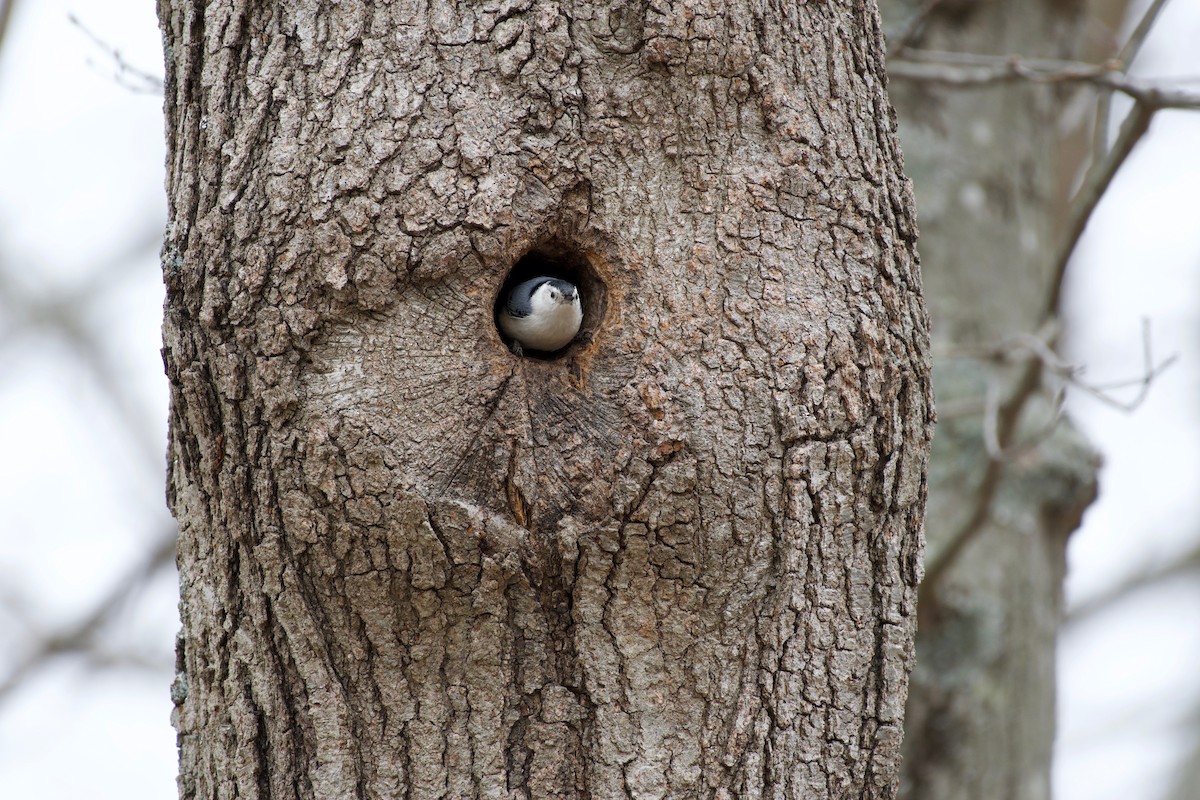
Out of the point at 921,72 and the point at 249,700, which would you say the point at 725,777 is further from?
the point at 921,72

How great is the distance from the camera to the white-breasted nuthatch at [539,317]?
91.0 inches

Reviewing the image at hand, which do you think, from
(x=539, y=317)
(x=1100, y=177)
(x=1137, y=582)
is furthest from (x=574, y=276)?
(x=1137, y=582)

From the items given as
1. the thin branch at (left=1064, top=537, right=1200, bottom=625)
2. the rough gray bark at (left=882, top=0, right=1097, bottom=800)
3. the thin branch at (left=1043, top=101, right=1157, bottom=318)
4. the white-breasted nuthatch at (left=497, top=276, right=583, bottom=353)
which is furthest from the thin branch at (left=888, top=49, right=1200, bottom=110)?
the thin branch at (left=1064, top=537, right=1200, bottom=625)

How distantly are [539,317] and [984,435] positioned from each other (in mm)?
1824

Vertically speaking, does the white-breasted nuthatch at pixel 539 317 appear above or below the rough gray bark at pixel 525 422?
above

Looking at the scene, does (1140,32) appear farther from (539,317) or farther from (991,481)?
(539,317)

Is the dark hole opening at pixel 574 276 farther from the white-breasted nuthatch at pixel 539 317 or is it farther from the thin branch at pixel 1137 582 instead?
the thin branch at pixel 1137 582

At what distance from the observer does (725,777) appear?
1.85 m

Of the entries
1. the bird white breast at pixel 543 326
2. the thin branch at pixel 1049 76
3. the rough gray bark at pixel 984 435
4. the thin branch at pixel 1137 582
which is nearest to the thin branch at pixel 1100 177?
the thin branch at pixel 1049 76

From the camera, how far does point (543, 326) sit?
2.44m

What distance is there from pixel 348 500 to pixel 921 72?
2.31 m

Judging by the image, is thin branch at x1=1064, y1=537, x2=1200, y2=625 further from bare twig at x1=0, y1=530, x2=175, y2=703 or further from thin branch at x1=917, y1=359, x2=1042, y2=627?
bare twig at x1=0, y1=530, x2=175, y2=703

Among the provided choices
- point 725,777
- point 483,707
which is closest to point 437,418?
point 483,707

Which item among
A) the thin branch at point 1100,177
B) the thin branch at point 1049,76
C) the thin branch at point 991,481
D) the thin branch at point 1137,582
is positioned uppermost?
the thin branch at point 1137,582
